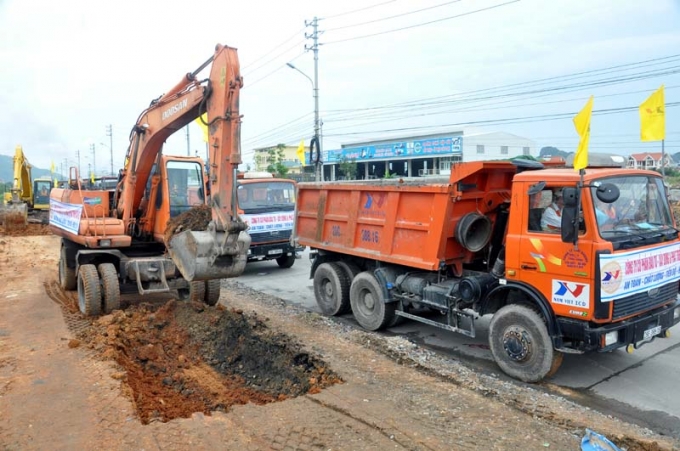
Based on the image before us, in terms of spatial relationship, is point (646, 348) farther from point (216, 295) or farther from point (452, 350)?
point (216, 295)

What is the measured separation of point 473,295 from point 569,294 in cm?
117

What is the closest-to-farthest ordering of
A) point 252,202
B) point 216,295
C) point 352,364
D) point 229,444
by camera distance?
point 229,444 → point 352,364 → point 216,295 → point 252,202

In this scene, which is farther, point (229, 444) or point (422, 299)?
point (422, 299)

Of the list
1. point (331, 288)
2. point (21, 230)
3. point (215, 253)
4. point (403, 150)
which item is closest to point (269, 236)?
point (331, 288)

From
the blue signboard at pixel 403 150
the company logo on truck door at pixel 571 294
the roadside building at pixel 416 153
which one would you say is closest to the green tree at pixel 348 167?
the roadside building at pixel 416 153

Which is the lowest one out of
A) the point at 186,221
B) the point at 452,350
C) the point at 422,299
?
the point at 452,350

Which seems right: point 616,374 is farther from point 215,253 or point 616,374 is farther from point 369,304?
point 215,253

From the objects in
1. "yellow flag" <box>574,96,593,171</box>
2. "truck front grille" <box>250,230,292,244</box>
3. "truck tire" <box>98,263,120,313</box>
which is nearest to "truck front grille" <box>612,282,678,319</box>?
"yellow flag" <box>574,96,593,171</box>

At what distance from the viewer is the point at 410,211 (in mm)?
6785

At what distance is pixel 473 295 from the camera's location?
602cm

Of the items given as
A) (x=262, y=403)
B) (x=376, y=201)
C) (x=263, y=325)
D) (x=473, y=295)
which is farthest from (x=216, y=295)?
(x=473, y=295)

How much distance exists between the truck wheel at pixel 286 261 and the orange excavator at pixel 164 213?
449 cm

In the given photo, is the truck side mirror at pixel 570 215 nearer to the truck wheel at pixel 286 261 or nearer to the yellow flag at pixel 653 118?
the yellow flag at pixel 653 118

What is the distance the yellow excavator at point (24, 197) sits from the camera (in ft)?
76.0
